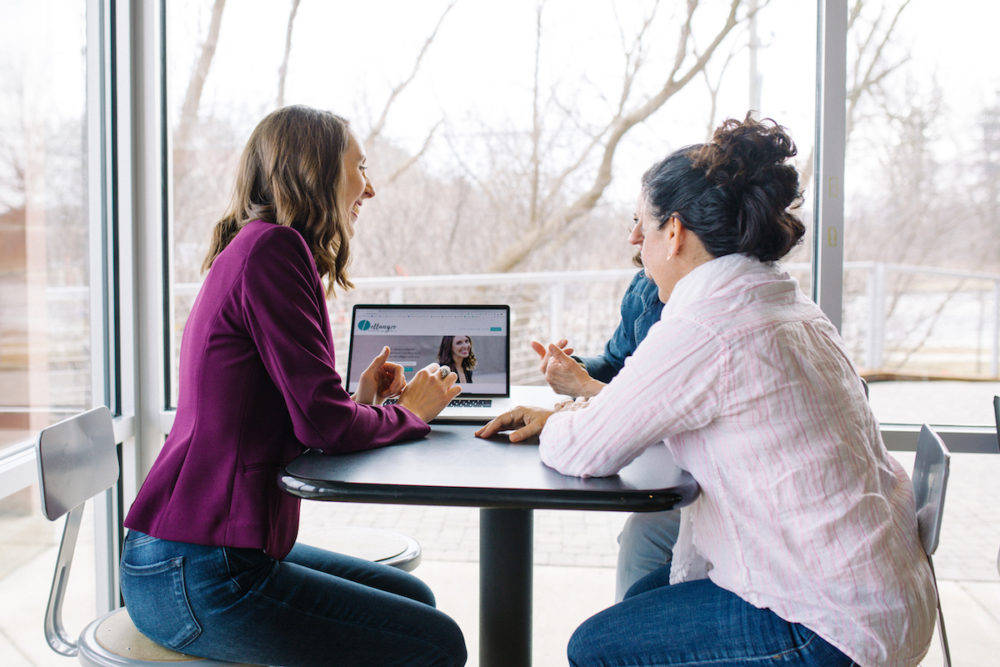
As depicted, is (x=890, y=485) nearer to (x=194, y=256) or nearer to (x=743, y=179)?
(x=743, y=179)

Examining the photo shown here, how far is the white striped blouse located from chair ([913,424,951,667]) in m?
0.08

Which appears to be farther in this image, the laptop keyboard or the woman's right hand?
the laptop keyboard

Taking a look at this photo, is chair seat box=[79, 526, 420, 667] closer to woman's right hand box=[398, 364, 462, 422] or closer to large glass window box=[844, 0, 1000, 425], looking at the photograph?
woman's right hand box=[398, 364, 462, 422]

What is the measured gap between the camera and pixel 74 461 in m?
1.60

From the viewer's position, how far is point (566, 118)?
5.38 meters

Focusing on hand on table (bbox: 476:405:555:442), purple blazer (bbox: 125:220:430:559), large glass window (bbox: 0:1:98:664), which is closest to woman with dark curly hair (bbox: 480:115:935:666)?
hand on table (bbox: 476:405:555:442)

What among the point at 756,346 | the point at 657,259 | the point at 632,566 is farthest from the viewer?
the point at 632,566

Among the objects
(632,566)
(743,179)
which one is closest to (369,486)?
(743,179)

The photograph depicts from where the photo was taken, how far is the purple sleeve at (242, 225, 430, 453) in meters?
1.26

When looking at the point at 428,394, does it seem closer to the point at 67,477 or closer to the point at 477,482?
the point at 477,482

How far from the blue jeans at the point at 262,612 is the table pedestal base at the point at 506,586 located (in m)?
0.27

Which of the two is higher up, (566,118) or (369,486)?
(566,118)

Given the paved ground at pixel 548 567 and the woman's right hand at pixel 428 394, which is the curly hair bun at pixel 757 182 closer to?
the woman's right hand at pixel 428 394

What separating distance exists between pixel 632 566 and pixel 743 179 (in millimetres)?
1092
